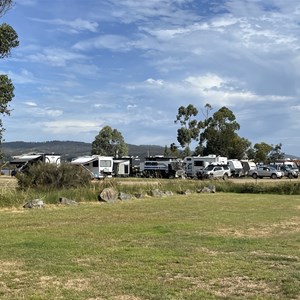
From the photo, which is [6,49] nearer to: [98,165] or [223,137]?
[98,165]

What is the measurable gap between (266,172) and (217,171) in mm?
7807

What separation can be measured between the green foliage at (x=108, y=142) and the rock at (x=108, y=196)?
232ft

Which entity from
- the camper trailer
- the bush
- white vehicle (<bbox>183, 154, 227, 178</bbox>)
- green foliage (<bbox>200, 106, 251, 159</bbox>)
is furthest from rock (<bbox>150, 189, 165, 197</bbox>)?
green foliage (<bbox>200, 106, 251, 159</bbox>)

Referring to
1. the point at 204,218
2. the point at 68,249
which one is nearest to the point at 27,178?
the point at 204,218

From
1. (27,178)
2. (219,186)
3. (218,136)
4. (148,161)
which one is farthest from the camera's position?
(218,136)

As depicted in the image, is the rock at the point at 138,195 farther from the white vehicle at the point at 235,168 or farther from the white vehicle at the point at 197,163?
the white vehicle at the point at 235,168

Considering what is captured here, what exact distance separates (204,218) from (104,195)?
836 centimetres

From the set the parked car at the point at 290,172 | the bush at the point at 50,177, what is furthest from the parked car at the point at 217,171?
the bush at the point at 50,177

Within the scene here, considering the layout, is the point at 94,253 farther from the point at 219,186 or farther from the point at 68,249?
the point at 219,186

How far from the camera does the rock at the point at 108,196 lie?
74.0 feet

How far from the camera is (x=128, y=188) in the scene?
27.1 meters

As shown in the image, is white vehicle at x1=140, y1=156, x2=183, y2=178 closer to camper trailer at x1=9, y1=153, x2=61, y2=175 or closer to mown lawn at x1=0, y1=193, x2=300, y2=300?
camper trailer at x1=9, y1=153, x2=61, y2=175

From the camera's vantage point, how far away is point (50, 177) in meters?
24.8

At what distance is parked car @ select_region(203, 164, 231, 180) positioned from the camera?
50984 millimetres
